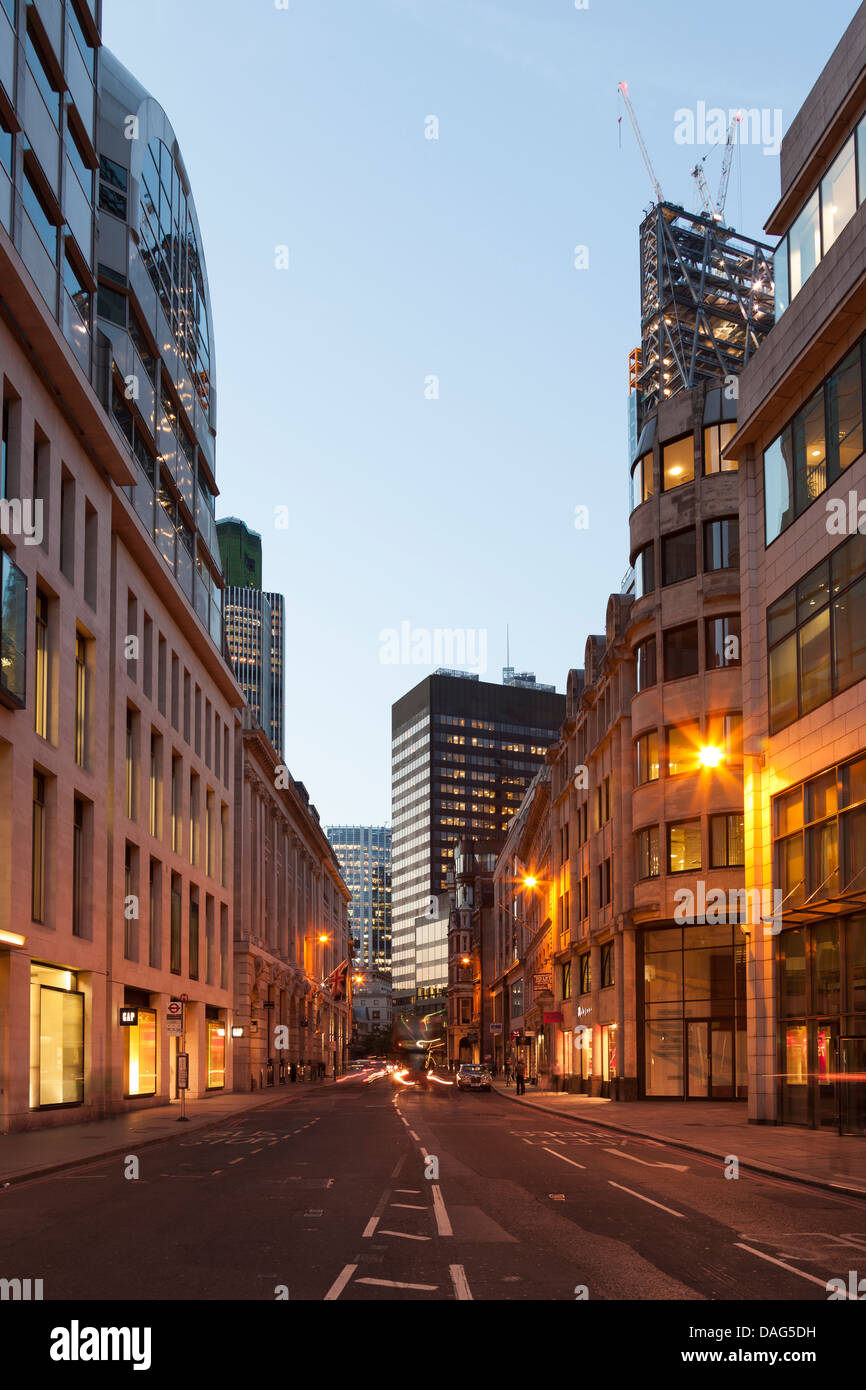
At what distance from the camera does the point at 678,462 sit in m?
50.5

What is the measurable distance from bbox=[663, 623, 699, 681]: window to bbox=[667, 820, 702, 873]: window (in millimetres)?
5425

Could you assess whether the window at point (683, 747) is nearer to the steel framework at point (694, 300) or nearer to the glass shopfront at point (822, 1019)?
the glass shopfront at point (822, 1019)

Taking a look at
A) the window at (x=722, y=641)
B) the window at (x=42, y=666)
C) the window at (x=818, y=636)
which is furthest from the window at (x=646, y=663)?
the window at (x=42, y=666)

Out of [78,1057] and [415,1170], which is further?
[78,1057]

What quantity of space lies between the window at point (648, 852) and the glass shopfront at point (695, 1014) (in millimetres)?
2328

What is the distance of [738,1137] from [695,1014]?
66.2 ft

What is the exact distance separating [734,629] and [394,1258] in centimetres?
3760

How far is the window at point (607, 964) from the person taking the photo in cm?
5647

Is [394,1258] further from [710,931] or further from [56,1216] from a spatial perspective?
[710,931]

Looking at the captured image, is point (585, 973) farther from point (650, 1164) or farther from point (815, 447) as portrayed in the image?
point (650, 1164)

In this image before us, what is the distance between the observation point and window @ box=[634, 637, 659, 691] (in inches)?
1992

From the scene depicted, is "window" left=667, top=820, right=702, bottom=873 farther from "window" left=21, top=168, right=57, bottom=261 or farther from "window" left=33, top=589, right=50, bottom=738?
"window" left=21, top=168, right=57, bottom=261
